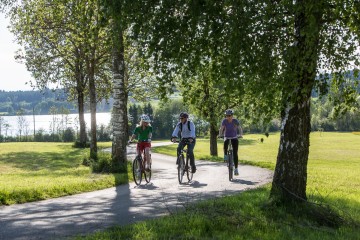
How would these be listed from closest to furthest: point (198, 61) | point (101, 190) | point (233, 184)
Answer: point (198, 61) < point (101, 190) < point (233, 184)

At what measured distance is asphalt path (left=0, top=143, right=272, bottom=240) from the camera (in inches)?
298

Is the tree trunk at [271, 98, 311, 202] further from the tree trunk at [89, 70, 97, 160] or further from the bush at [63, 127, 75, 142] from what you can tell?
the bush at [63, 127, 75, 142]

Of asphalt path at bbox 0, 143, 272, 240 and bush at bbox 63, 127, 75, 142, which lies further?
bush at bbox 63, 127, 75, 142

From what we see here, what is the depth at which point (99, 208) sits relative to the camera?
32.0 feet

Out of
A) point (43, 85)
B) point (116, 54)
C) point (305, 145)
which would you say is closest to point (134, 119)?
point (43, 85)

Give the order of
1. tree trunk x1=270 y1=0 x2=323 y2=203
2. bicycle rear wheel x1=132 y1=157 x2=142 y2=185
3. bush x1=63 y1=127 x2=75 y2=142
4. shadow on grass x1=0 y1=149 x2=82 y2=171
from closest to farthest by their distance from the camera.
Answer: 1. tree trunk x1=270 y1=0 x2=323 y2=203
2. bicycle rear wheel x1=132 y1=157 x2=142 y2=185
3. shadow on grass x1=0 y1=149 x2=82 y2=171
4. bush x1=63 y1=127 x2=75 y2=142

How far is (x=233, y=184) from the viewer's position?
572 inches

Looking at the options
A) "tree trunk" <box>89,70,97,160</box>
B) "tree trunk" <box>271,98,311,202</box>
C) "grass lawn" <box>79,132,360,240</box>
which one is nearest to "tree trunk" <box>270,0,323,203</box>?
"tree trunk" <box>271,98,311,202</box>

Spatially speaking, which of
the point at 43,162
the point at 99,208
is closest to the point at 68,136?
the point at 43,162

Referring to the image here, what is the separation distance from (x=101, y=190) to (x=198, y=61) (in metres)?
6.84

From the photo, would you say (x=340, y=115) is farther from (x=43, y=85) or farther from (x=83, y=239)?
(x=43, y=85)

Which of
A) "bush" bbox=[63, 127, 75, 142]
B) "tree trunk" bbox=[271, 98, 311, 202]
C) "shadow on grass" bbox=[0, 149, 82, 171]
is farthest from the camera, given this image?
"bush" bbox=[63, 127, 75, 142]

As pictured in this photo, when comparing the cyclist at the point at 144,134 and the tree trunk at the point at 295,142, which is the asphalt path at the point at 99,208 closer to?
the cyclist at the point at 144,134

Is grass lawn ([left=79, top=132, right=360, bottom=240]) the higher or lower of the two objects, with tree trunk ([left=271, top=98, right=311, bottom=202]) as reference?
lower
